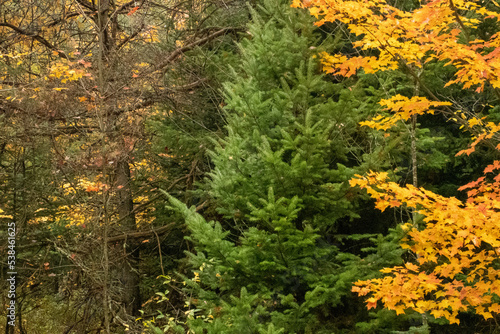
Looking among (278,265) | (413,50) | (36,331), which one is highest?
(413,50)

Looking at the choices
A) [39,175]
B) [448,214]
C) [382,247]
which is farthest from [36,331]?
[448,214]

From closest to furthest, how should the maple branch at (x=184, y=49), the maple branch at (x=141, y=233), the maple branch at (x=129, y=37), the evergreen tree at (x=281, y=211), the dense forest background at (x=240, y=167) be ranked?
the evergreen tree at (x=281, y=211)
the dense forest background at (x=240, y=167)
the maple branch at (x=141, y=233)
the maple branch at (x=129, y=37)
the maple branch at (x=184, y=49)

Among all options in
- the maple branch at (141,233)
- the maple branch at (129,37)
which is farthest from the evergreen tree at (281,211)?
the maple branch at (129,37)

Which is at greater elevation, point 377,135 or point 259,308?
point 377,135

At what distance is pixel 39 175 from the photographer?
376 inches

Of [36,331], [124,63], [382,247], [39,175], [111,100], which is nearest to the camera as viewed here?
[382,247]

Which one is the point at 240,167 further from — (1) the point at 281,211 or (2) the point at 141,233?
(2) the point at 141,233

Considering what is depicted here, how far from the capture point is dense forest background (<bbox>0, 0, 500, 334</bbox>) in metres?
5.25

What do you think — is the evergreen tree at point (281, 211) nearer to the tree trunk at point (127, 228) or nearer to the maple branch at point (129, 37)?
the maple branch at point (129, 37)

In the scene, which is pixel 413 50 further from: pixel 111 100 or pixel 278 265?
pixel 111 100

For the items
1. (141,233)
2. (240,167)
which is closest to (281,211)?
(240,167)

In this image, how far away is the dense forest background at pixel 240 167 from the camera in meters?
5.25

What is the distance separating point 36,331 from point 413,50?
1373 cm

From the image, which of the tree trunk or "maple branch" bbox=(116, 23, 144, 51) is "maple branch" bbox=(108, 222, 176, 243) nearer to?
the tree trunk
